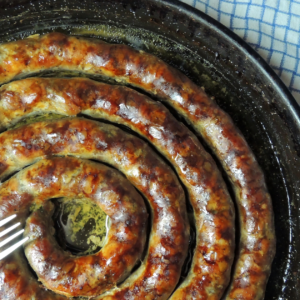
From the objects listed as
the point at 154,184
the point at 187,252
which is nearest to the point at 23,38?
the point at 154,184

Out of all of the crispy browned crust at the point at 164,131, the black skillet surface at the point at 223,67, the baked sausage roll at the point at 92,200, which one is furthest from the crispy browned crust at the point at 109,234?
the black skillet surface at the point at 223,67

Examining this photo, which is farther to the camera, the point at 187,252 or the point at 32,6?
the point at 32,6

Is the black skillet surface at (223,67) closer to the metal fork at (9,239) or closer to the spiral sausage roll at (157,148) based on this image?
the spiral sausage roll at (157,148)

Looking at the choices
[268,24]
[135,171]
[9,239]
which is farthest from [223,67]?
[9,239]

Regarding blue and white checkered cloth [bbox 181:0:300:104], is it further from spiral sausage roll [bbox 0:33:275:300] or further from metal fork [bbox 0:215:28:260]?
metal fork [bbox 0:215:28:260]

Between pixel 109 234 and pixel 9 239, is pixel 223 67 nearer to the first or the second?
pixel 109 234

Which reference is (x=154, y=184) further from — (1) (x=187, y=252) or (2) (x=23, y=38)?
(2) (x=23, y=38)

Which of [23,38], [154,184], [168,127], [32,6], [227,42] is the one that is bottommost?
[154,184]

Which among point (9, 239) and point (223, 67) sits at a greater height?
point (223, 67)
